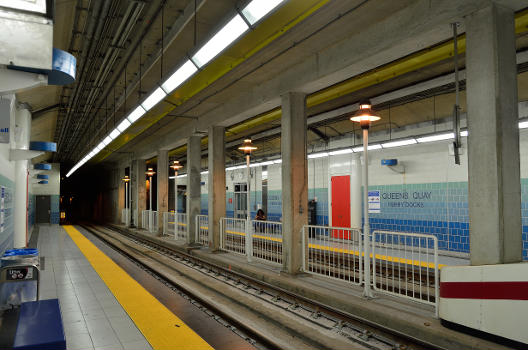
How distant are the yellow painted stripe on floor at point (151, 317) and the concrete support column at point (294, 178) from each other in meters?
3.06

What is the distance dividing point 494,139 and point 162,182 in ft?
51.0

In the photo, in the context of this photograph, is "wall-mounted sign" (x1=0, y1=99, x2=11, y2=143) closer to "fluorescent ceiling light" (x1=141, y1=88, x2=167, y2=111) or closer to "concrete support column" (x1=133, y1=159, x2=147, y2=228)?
"fluorescent ceiling light" (x1=141, y1=88, x2=167, y2=111)

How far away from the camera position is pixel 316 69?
7.25m

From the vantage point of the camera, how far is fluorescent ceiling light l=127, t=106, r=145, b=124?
8.32 m

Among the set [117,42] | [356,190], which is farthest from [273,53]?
[356,190]

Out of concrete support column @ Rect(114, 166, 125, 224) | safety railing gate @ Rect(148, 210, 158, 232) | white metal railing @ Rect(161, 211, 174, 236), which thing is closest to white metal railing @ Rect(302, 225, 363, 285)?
white metal railing @ Rect(161, 211, 174, 236)

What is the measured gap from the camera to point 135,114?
8.82m

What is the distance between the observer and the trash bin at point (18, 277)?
5.18 m

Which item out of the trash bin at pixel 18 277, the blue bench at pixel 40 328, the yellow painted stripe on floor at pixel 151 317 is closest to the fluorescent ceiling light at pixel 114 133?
the yellow painted stripe on floor at pixel 151 317

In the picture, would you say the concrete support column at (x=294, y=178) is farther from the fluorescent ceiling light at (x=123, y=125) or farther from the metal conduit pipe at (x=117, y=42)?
the fluorescent ceiling light at (x=123, y=125)

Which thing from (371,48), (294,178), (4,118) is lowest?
(294,178)

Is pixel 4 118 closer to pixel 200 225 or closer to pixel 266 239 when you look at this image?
pixel 266 239

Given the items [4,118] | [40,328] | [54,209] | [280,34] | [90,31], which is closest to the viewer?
[40,328]

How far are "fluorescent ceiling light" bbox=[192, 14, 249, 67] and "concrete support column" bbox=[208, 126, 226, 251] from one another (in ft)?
22.5
